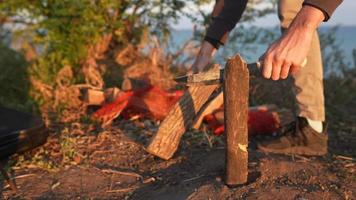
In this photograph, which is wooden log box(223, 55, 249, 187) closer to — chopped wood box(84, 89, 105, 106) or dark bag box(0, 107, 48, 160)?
dark bag box(0, 107, 48, 160)

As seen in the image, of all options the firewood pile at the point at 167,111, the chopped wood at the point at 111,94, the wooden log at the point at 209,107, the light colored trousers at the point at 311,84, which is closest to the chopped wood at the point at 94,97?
the chopped wood at the point at 111,94

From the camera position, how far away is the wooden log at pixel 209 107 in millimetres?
4273

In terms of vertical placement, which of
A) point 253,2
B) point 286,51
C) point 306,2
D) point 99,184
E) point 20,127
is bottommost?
point 99,184

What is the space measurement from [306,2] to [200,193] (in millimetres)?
1168

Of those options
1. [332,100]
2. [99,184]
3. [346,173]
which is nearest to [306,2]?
[346,173]

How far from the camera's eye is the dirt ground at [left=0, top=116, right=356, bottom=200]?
2701 mm

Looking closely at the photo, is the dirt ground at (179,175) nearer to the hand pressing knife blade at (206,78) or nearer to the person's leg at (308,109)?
the person's leg at (308,109)

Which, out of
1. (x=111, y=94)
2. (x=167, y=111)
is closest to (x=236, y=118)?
(x=167, y=111)

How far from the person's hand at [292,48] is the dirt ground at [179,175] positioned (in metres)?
0.71

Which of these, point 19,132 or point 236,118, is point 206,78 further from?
point 19,132

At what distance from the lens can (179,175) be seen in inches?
124

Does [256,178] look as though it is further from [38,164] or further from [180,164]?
[38,164]

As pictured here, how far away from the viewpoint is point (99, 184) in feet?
10.4

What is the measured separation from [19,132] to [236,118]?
5.98ft
